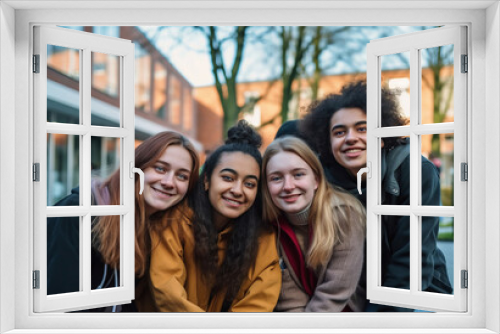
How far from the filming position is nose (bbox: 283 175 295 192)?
11.0 ft

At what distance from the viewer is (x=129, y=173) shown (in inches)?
119

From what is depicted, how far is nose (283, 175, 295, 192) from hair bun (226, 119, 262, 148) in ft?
1.06

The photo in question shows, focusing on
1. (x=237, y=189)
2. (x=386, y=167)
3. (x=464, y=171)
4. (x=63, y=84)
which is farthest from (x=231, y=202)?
(x=464, y=171)

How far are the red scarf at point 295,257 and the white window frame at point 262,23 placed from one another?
472 mm

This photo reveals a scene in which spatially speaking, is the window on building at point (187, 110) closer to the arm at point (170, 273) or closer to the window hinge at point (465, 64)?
the arm at point (170, 273)

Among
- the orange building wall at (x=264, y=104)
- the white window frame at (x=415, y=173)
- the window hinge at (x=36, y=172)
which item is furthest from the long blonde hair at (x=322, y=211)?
the window hinge at (x=36, y=172)

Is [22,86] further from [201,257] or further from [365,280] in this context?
[365,280]

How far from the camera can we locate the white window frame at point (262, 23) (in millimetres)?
2709

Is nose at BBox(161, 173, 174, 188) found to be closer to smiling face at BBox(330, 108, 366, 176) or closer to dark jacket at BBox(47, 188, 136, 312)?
dark jacket at BBox(47, 188, 136, 312)

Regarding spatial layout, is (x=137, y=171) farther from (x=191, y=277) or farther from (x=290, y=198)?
(x=290, y=198)

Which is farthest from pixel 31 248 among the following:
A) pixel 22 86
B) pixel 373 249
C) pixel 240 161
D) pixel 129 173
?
pixel 373 249

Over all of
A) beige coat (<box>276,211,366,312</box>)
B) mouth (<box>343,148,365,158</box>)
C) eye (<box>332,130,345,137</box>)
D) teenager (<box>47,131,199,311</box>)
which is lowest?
beige coat (<box>276,211,366,312</box>)

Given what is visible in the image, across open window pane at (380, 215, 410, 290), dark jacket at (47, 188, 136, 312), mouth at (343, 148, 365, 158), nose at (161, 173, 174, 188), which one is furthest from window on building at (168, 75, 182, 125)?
open window pane at (380, 215, 410, 290)

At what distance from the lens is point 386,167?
313 centimetres
